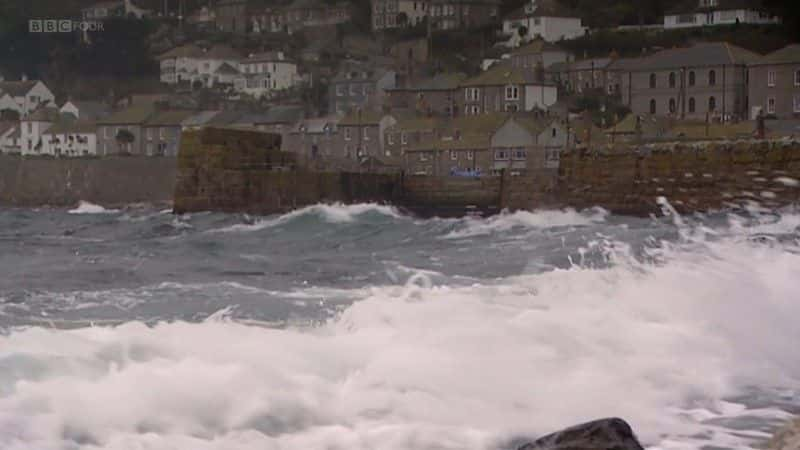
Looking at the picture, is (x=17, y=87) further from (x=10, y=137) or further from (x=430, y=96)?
(x=430, y=96)

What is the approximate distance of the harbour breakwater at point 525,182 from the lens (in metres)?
19.6

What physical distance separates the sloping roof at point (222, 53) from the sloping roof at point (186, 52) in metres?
0.36

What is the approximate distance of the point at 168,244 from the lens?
1884cm

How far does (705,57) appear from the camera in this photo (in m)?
43.0

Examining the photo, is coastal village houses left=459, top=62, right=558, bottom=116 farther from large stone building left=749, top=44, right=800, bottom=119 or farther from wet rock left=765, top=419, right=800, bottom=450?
wet rock left=765, top=419, right=800, bottom=450

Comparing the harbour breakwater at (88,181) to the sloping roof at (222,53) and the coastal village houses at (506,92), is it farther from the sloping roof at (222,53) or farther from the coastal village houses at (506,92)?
the sloping roof at (222,53)

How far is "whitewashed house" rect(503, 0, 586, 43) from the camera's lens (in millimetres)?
59500

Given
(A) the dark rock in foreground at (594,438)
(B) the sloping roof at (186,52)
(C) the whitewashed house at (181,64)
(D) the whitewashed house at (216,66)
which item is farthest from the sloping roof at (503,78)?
(A) the dark rock in foreground at (594,438)

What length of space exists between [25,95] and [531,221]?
47666mm

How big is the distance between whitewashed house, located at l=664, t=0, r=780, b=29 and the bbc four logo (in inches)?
1103

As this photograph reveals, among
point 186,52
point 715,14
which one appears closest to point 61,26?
point 186,52

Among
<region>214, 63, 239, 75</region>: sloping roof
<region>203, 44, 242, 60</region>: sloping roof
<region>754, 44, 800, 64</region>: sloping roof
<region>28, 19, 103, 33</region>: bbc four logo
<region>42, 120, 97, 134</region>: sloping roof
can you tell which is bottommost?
<region>42, 120, 97, 134</region>: sloping roof

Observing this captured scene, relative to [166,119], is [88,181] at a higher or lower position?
lower

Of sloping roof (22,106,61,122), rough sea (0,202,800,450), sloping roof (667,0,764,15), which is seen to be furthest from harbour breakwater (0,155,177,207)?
rough sea (0,202,800,450)
